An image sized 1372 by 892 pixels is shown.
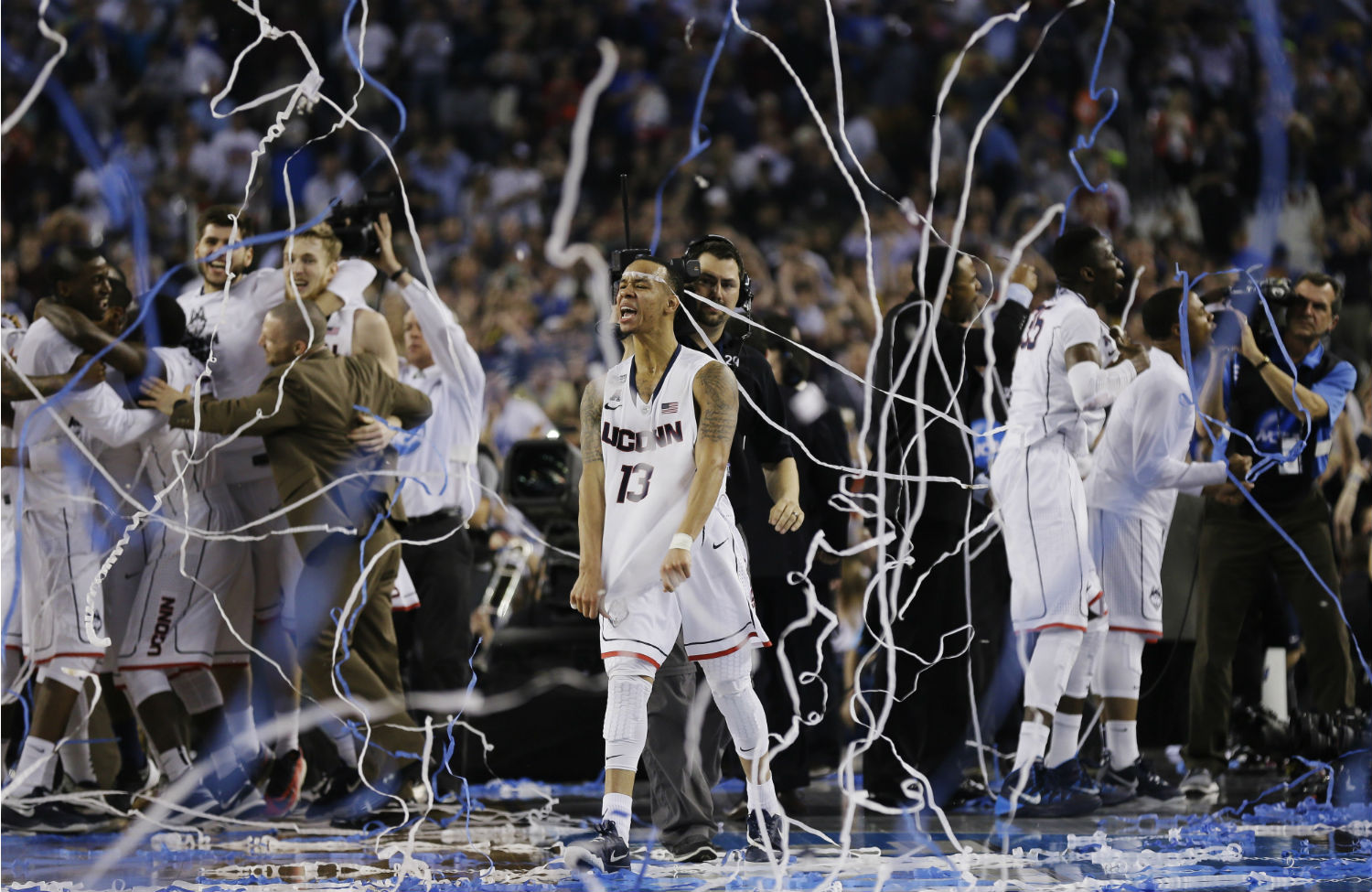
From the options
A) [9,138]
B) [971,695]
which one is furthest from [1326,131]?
[9,138]

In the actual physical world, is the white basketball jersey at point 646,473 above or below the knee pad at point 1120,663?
above

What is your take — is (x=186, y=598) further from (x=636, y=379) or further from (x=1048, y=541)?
(x=1048, y=541)

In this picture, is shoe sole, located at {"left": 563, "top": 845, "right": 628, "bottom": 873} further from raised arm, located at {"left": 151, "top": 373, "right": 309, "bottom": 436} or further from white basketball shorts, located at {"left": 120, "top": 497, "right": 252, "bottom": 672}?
white basketball shorts, located at {"left": 120, "top": 497, "right": 252, "bottom": 672}

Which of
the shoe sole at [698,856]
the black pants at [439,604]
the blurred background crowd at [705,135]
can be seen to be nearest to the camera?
the shoe sole at [698,856]

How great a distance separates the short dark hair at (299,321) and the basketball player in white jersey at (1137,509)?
Result: 282 centimetres

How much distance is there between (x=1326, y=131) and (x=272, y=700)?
8451 millimetres

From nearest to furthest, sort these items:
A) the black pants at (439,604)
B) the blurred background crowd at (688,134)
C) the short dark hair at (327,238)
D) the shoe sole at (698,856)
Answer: the shoe sole at (698,856), the short dark hair at (327,238), the black pants at (439,604), the blurred background crowd at (688,134)

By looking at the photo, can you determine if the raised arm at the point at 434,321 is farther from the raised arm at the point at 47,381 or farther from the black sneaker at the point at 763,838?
the black sneaker at the point at 763,838

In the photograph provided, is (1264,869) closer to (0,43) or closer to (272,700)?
(272,700)

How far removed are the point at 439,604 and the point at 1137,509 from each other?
Result: 8.59 feet

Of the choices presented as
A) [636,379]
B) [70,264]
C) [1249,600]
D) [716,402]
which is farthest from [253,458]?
[1249,600]

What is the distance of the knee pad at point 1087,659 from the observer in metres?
5.37

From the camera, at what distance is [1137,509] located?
220 inches

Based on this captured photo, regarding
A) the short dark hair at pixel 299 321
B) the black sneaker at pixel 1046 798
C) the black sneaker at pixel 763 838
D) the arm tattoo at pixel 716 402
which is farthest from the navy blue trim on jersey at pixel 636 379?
the black sneaker at pixel 1046 798
